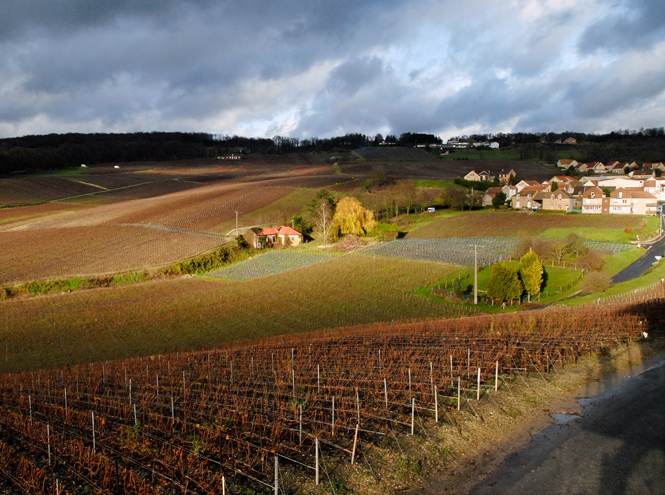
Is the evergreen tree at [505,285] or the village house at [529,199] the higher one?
the village house at [529,199]

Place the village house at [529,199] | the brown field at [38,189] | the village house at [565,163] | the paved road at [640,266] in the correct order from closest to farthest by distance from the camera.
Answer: the paved road at [640,266] → the brown field at [38,189] → the village house at [529,199] → the village house at [565,163]

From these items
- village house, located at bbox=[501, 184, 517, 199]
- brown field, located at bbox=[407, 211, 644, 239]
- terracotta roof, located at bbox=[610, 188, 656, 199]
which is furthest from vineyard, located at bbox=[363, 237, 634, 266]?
village house, located at bbox=[501, 184, 517, 199]

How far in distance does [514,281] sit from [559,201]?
46.4 m

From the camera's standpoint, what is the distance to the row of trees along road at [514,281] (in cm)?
3784

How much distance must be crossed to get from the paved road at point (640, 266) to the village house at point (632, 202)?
24291mm

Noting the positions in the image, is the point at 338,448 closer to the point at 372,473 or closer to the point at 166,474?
the point at 372,473

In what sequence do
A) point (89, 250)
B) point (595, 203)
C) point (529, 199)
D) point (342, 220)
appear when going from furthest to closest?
1. point (529, 199)
2. point (595, 203)
3. point (342, 220)
4. point (89, 250)

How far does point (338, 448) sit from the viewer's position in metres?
11.4

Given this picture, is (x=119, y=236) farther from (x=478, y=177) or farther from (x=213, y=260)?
(x=478, y=177)

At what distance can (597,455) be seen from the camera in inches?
445

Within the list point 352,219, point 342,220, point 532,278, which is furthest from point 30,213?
point 532,278

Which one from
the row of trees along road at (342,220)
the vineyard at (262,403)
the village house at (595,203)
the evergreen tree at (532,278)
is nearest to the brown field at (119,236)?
the row of trees along road at (342,220)

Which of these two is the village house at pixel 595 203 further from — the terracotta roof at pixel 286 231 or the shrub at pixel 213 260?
the shrub at pixel 213 260

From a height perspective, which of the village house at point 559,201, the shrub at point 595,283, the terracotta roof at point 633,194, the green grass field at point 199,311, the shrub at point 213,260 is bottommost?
the green grass field at point 199,311
